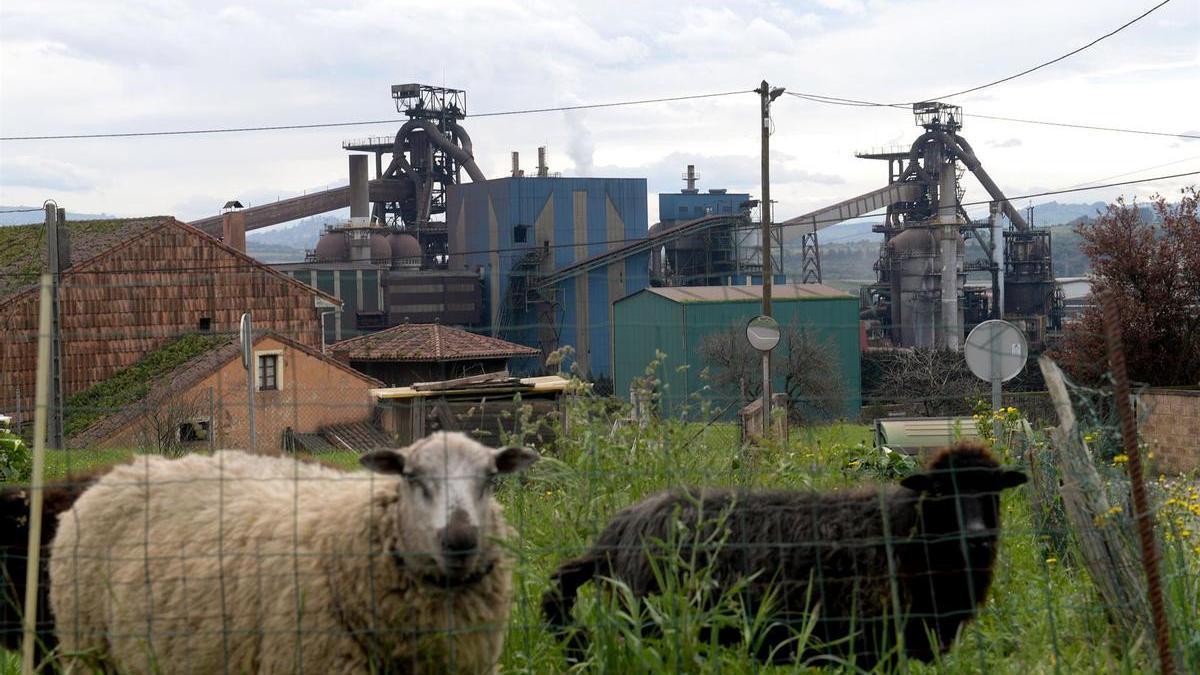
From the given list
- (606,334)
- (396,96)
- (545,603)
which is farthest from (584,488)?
(396,96)

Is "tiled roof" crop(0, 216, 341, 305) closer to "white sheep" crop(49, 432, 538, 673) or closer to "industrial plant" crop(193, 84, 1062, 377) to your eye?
"industrial plant" crop(193, 84, 1062, 377)

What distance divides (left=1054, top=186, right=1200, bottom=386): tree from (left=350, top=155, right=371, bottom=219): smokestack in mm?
40136

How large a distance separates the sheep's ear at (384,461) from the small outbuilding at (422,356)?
96.9ft

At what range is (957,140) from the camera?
6075 cm

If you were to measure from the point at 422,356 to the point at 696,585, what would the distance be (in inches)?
1198

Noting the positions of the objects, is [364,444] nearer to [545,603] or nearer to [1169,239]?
[545,603]

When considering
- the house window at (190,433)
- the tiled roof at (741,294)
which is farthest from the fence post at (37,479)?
the tiled roof at (741,294)

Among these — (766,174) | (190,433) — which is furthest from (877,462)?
(766,174)

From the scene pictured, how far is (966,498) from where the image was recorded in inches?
216

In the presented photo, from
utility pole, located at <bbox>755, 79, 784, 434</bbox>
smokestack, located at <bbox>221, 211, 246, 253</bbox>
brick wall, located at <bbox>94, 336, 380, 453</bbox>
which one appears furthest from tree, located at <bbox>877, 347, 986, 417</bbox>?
smokestack, located at <bbox>221, 211, 246, 253</bbox>

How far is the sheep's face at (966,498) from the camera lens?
548 cm

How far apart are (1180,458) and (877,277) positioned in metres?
40.7

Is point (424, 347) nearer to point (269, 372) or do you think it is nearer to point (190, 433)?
point (269, 372)

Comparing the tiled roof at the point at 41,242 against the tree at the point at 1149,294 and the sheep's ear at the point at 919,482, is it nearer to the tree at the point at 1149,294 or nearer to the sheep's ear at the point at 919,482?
the tree at the point at 1149,294
